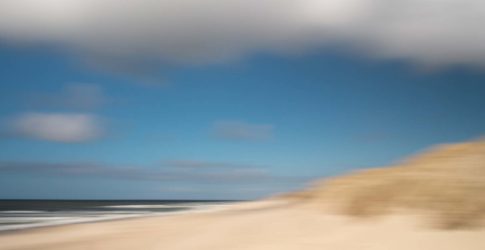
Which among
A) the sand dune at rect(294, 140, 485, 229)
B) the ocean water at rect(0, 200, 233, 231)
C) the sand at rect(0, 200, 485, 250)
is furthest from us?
the ocean water at rect(0, 200, 233, 231)

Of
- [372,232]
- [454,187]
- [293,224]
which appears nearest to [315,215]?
[293,224]

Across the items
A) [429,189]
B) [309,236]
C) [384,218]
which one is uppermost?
[429,189]

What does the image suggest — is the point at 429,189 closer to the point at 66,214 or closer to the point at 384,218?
the point at 384,218

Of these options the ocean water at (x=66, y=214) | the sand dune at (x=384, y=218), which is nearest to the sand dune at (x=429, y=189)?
the sand dune at (x=384, y=218)

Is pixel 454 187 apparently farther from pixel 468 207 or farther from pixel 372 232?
pixel 372 232

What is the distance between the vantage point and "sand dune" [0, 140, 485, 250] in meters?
4.55

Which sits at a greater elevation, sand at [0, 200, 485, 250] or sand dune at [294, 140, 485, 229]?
sand dune at [294, 140, 485, 229]

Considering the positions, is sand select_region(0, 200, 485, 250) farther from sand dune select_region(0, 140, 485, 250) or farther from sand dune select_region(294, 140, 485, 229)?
sand dune select_region(294, 140, 485, 229)

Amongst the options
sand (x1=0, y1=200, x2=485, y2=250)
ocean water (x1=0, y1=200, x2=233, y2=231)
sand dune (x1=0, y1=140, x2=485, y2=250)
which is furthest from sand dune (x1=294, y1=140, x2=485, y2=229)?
ocean water (x1=0, y1=200, x2=233, y2=231)

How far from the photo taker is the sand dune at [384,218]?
4.55 m

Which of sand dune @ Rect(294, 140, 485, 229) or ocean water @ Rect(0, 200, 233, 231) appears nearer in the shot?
sand dune @ Rect(294, 140, 485, 229)

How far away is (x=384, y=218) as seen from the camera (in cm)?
519

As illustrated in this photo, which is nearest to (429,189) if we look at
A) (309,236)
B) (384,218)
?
(384,218)

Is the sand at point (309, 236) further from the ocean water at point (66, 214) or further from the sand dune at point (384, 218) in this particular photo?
the ocean water at point (66, 214)
